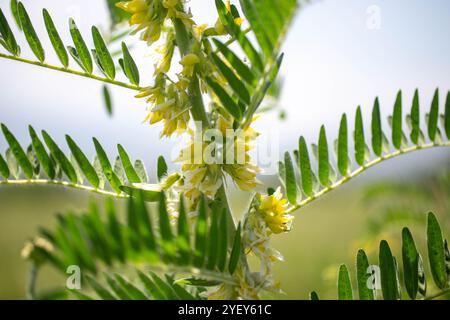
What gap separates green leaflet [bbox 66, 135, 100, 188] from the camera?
1.05 m

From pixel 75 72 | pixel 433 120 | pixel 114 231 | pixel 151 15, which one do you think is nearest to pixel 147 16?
pixel 151 15

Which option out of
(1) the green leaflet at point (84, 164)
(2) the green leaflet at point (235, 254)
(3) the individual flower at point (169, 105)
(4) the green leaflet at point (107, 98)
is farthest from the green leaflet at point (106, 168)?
(4) the green leaflet at point (107, 98)

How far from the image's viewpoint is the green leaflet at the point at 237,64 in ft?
2.71

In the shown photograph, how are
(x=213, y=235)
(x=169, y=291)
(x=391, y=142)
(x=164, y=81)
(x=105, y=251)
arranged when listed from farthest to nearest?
1. (x=391, y=142)
2. (x=164, y=81)
3. (x=169, y=291)
4. (x=213, y=235)
5. (x=105, y=251)

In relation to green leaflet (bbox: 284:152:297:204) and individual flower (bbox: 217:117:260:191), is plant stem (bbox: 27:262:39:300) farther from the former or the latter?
green leaflet (bbox: 284:152:297:204)

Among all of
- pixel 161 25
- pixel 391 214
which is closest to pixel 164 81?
pixel 161 25

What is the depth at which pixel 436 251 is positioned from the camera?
3.11ft

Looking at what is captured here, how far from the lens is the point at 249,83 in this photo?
0.86 m

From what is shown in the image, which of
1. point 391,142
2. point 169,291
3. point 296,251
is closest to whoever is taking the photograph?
point 169,291

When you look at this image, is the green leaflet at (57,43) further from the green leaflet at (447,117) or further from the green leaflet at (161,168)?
the green leaflet at (447,117)
